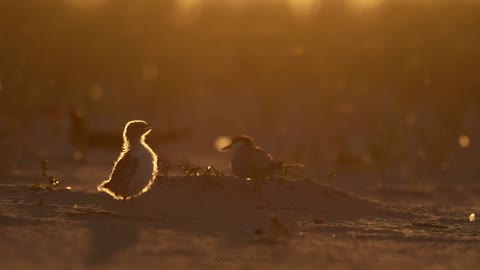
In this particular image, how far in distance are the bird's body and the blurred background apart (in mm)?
3442

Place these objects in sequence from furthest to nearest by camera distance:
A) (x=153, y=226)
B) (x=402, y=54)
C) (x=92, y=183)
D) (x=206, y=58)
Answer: (x=206, y=58), (x=402, y=54), (x=92, y=183), (x=153, y=226)

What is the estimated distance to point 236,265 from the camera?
742 centimetres

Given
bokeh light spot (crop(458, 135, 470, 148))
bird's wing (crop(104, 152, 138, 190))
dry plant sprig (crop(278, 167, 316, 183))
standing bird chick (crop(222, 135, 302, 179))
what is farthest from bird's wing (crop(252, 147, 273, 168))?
bokeh light spot (crop(458, 135, 470, 148))

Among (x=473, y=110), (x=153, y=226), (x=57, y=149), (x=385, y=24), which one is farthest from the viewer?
(x=385, y=24)

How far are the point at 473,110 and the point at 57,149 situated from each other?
34.0 ft

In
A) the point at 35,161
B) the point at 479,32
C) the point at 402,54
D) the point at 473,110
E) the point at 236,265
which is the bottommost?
the point at 236,265

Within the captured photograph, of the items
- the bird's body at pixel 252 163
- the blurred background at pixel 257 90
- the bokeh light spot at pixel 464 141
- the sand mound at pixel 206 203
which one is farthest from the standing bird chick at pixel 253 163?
the bokeh light spot at pixel 464 141

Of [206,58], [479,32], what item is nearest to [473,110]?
[479,32]

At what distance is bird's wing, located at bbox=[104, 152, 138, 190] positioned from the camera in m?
9.55

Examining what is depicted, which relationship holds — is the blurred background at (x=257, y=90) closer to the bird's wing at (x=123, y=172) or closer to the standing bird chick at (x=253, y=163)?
the standing bird chick at (x=253, y=163)

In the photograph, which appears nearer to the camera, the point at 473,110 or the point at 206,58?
the point at 473,110

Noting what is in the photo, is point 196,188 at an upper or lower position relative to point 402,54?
lower

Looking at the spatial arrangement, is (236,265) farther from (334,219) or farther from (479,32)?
(479,32)

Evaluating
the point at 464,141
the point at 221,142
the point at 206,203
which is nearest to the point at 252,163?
the point at 206,203
